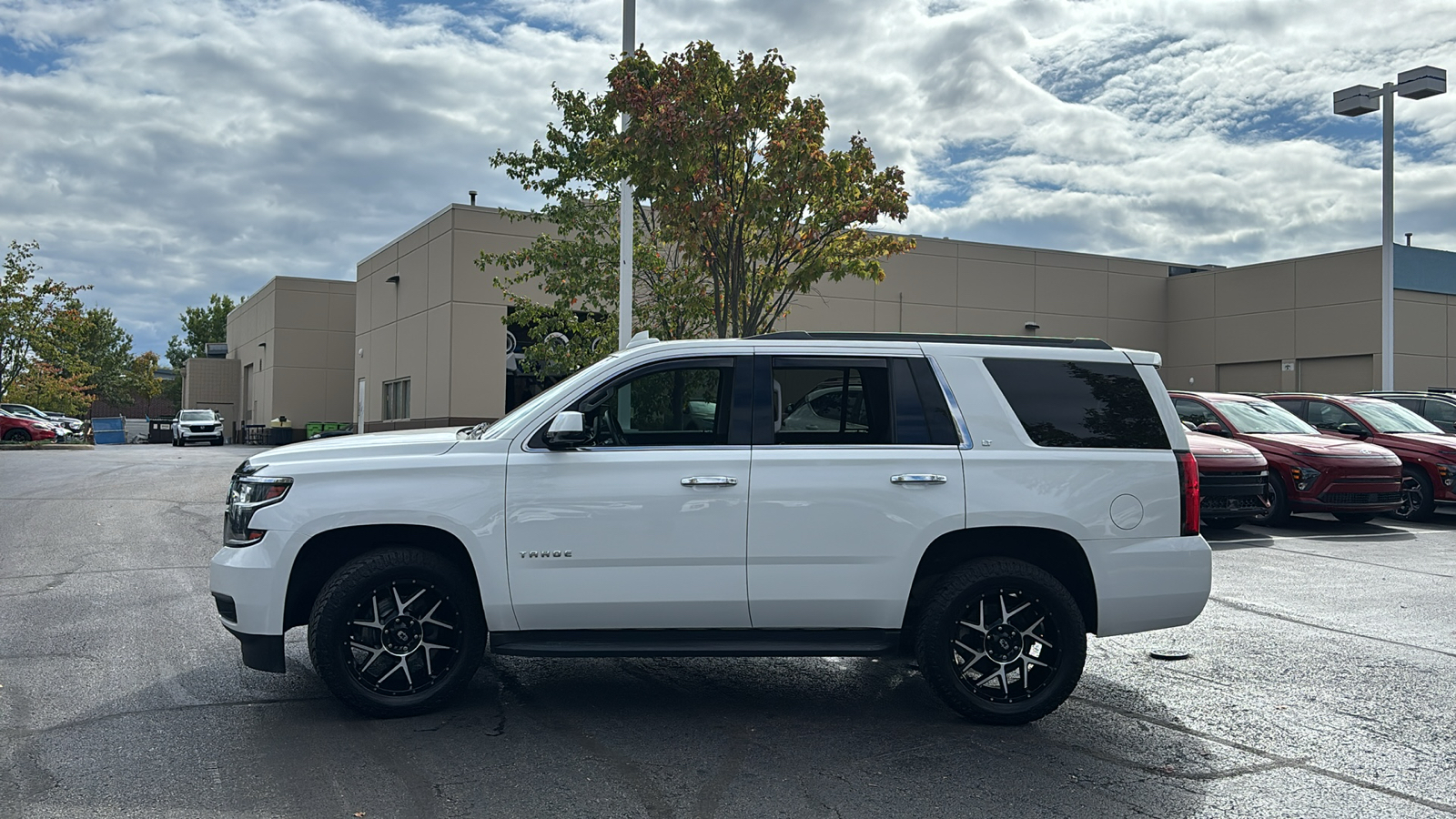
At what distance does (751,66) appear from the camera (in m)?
12.6

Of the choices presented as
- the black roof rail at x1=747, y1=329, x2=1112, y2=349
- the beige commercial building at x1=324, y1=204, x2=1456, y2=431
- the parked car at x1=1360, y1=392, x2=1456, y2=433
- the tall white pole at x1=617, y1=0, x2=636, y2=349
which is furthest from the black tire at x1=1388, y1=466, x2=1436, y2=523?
the beige commercial building at x1=324, y1=204, x2=1456, y2=431

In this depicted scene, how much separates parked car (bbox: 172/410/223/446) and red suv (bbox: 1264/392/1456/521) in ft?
148

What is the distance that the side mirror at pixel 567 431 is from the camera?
541 cm

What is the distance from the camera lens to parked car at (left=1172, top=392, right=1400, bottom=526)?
14.0 m

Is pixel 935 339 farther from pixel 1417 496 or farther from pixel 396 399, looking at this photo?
pixel 396 399

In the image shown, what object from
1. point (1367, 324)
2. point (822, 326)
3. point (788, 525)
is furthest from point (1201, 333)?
point (788, 525)

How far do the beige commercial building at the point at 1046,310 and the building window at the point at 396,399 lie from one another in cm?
8

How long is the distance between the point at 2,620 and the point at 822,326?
25.9 meters

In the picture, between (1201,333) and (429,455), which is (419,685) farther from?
(1201,333)

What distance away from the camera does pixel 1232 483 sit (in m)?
12.9

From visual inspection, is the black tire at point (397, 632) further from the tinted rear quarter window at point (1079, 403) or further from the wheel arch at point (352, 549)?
the tinted rear quarter window at point (1079, 403)

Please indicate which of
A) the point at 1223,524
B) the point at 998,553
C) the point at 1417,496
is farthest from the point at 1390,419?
the point at 998,553

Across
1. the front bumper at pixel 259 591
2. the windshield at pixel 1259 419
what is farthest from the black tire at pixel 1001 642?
the windshield at pixel 1259 419

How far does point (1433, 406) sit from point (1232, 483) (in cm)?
854
